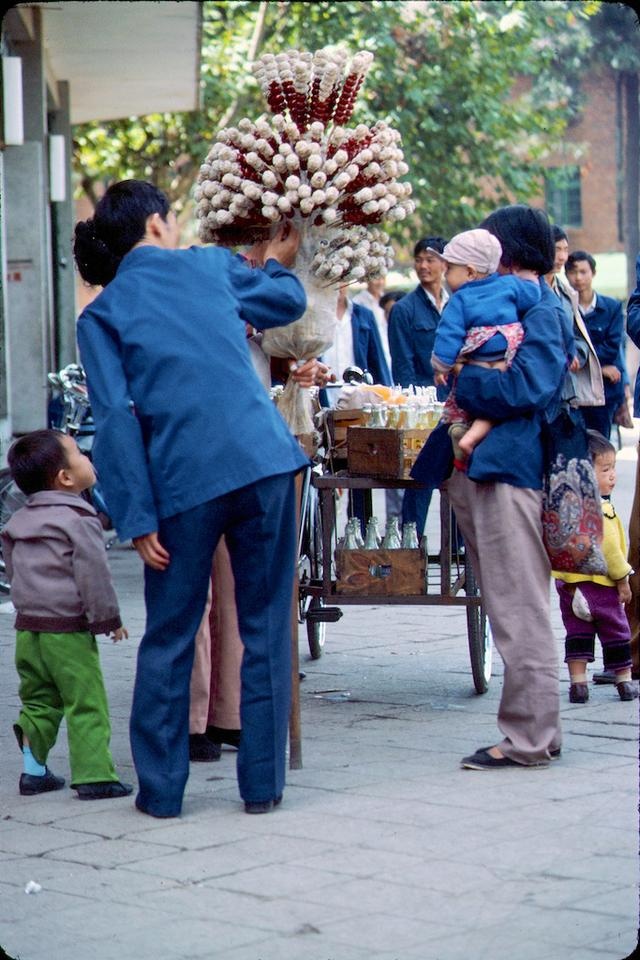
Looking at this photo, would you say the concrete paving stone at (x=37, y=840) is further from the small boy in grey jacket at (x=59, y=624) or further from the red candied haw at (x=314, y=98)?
the red candied haw at (x=314, y=98)

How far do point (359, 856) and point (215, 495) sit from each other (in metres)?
1.13

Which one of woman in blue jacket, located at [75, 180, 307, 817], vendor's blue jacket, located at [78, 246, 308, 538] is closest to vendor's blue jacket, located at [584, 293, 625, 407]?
woman in blue jacket, located at [75, 180, 307, 817]

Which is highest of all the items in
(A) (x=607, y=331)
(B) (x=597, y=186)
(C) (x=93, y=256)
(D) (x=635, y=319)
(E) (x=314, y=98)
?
(B) (x=597, y=186)

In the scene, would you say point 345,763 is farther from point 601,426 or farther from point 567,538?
point 601,426

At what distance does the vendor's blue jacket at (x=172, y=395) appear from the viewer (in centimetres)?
507

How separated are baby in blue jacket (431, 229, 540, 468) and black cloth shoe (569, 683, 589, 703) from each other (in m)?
1.57

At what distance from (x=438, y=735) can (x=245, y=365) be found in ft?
6.07

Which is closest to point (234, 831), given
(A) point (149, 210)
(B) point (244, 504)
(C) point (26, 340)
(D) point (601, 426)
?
(B) point (244, 504)

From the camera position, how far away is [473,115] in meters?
24.5

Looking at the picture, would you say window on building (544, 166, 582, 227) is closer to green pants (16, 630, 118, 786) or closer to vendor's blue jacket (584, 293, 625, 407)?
vendor's blue jacket (584, 293, 625, 407)

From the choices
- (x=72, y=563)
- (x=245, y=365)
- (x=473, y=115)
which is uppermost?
(x=473, y=115)

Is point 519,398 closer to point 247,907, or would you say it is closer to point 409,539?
point 409,539

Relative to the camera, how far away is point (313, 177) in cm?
569

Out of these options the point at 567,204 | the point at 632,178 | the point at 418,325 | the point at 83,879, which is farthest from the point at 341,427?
the point at 567,204
